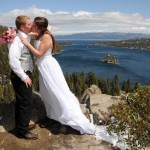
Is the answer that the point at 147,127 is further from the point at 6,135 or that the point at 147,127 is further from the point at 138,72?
the point at 138,72

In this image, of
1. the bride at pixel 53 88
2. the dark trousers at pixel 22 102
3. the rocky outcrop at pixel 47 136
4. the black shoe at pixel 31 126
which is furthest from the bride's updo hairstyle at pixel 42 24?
the rocky outcrop at pixel 47 136

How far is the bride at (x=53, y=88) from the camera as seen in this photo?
966 centimetres

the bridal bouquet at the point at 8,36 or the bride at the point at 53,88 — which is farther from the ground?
the bridal bouquet at the point at 8,36

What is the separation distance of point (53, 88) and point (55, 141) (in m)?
1.65

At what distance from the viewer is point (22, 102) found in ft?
31.8

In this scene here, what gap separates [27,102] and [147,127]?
371cm

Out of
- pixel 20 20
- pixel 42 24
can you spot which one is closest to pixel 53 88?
pixel 42 24

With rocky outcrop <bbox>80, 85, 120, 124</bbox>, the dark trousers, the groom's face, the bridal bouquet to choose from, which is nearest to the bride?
the groom's face

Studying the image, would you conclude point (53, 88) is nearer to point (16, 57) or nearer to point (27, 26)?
point (16, 57)

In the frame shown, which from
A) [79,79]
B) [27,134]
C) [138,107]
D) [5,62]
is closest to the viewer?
[138,107]

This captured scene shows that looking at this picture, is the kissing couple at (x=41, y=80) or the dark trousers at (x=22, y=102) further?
the dark trousers at (x=22, y=102)

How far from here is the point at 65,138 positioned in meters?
10.5

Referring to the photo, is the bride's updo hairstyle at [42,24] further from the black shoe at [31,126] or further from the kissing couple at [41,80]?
the black shoe at [31,126]

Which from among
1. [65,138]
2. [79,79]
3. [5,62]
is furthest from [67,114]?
[5,62]
